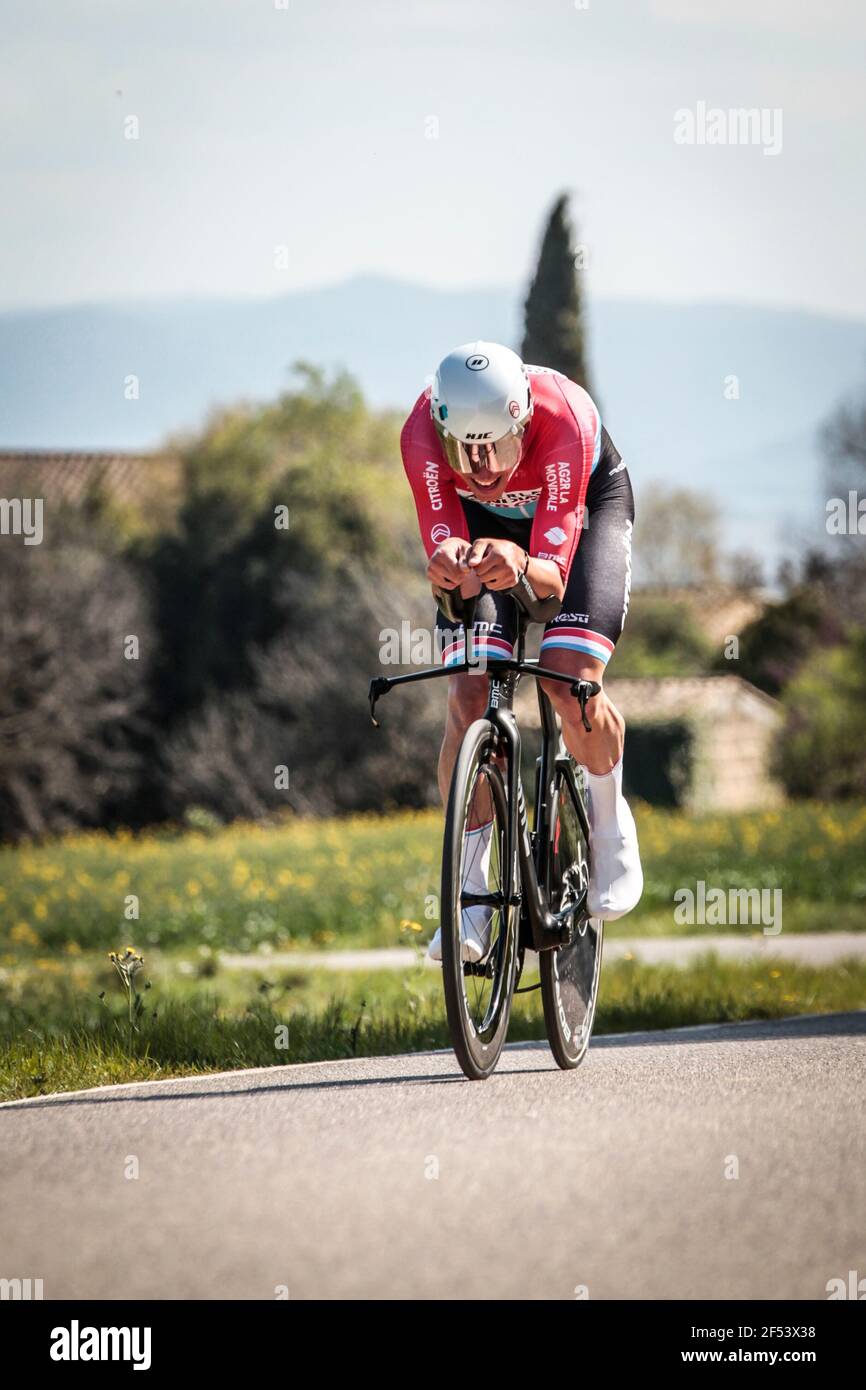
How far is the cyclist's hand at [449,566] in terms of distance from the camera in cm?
554

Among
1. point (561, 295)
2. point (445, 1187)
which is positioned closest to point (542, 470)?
point (445, 1187)

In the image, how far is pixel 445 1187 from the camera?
4.16m

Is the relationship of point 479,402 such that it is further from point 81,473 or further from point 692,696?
point 81,473

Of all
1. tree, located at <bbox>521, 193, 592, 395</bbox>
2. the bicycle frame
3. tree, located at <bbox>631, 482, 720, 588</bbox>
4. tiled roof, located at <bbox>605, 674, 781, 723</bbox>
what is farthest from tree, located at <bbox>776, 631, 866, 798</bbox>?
tree, located at <bbox>631, 482, 720, 588</bbox>

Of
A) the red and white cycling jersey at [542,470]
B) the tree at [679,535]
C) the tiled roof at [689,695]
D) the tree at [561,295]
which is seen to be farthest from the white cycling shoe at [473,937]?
the tree at [679,535]

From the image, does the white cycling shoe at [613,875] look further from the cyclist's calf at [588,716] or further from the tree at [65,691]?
the tree at [65,691]

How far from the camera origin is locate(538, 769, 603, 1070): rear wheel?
5918 millimetres

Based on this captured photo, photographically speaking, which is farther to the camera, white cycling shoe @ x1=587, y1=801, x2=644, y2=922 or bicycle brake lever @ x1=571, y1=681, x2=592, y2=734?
white cycling shoe @ x1=587, y1=801, x2=644, y2=922

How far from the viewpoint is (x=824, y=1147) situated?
4648mm

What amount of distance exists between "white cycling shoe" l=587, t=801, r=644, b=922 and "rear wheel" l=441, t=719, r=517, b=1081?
0.56 m

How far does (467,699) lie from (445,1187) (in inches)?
84.2

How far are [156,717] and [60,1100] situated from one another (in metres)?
34.0

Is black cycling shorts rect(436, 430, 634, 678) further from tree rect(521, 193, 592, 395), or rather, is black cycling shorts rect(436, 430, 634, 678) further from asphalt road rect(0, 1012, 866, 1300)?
tree rect(521, 193, 592, 395)

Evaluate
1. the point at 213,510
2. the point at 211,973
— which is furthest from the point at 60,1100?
the point at 213,510
